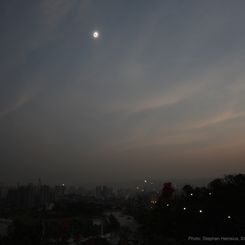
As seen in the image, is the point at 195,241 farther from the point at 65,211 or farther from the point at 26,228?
the point at 65,211

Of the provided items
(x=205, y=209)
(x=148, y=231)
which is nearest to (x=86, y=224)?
(x=148, y=231)

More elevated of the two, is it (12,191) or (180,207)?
(12,191)

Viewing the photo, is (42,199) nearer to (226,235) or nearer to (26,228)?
(26,228)

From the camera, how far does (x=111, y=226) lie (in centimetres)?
3981

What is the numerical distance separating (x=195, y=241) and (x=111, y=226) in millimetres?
21462

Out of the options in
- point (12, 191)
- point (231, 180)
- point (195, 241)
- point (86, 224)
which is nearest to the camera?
point (195, 241)

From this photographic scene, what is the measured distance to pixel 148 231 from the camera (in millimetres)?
27312

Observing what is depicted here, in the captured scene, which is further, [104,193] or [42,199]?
[104,193]

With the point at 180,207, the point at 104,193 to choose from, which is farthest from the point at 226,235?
the point at 104,193

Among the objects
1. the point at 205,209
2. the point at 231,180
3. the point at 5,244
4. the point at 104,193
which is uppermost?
the point at 104,193

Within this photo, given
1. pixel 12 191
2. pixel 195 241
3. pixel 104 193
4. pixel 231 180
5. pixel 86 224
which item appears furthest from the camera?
pixel 104 193

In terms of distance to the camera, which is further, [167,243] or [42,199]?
[42,199]

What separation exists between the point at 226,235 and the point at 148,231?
7391mm

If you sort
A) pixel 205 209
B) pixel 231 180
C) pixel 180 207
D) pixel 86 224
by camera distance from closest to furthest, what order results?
pixel 205 209 < pixel 180 207 < pixel 231 180 < pixel 86 224
